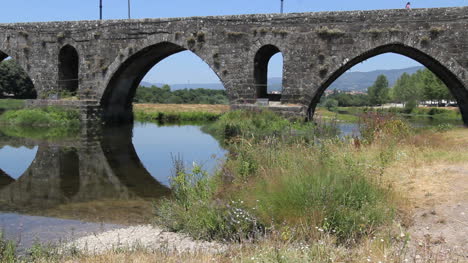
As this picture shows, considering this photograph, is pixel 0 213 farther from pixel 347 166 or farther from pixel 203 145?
pixel 203 145

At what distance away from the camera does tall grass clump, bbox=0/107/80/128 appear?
21.2 meters

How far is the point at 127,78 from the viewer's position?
23281mm

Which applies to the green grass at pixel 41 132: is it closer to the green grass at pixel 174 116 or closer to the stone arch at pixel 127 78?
the stone arch at pixel 127 78

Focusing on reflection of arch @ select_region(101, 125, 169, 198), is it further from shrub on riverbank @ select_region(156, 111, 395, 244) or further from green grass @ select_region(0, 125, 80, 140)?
shrub on riverbank @ select_region(156, 111, 395, 244)

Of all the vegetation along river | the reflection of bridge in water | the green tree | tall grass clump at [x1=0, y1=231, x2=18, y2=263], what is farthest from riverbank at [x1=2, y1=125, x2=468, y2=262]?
the green tree

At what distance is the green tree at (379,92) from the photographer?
80.6 metres

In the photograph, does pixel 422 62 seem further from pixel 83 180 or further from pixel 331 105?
pixel 331 105

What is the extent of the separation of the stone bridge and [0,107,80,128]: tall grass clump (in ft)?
1.81

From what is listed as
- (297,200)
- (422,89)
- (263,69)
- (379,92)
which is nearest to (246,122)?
(263,69)

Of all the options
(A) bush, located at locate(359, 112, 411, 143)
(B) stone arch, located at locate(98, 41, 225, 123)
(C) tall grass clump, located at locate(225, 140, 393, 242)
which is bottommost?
(C) tall grass clump, located at locate(225, 140, 393, 242)

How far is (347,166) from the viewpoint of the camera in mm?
6551

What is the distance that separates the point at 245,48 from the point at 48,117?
9.64 meters

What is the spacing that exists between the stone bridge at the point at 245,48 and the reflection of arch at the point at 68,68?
0.16 ft

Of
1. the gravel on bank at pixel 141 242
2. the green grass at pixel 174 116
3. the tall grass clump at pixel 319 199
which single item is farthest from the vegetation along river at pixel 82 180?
the green grass at pixel 174 116
